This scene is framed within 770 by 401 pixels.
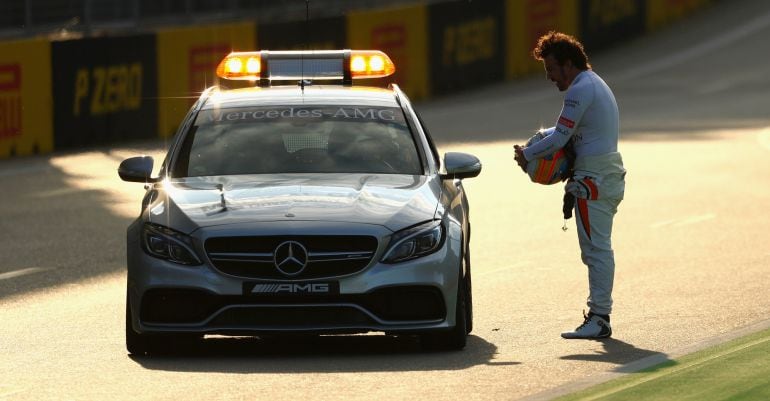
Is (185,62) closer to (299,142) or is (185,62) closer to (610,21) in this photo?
(610,21)

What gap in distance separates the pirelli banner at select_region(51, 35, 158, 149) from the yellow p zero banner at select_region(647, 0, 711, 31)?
1823 centimetres

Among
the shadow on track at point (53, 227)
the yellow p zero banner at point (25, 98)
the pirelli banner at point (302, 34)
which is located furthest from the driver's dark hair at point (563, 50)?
the pirelli banner at point (302, 34)

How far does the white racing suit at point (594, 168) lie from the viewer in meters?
10.9

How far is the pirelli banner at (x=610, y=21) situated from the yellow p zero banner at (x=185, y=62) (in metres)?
11.9

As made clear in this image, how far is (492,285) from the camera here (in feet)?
44.6

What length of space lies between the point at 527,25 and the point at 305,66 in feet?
76.3

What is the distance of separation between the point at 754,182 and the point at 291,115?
10.6m

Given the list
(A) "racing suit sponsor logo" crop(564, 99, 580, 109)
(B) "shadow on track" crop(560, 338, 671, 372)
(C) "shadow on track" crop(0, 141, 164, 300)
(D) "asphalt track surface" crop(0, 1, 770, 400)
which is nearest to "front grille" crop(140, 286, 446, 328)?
(D) "asphalt track surface" crop(0, 1, 770, 400)

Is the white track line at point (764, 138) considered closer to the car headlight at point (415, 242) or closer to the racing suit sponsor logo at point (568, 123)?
the racing suit sponsor logo at point (568, 123)

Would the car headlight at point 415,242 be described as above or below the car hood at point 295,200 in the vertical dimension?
below

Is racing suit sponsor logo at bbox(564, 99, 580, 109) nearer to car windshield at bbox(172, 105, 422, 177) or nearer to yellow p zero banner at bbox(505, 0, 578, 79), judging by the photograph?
car windshield at bbox(172, 105, 422, 177)

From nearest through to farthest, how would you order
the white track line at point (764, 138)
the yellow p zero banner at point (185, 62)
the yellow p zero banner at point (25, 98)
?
1. the yellow p zero banner at point (25, 98)
2. the white track line at point (764, 138)
3. the yellow p zero banner at point (185, 62)

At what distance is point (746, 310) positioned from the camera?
39.7 ft

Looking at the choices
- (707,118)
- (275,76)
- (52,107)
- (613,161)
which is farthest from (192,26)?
(613,161)
